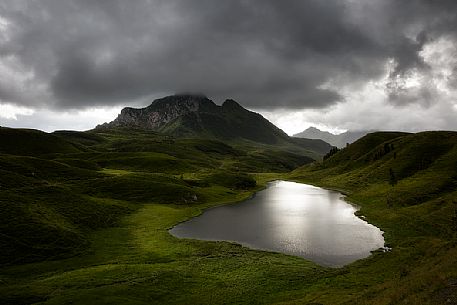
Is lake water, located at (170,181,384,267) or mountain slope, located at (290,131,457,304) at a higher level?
mountain slope, located at (290,131,457,304)

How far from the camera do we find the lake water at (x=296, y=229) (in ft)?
247

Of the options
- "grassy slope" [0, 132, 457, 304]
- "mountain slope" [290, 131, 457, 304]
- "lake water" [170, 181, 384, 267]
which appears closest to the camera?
"mountain slope" [290, 131, 457, 304]

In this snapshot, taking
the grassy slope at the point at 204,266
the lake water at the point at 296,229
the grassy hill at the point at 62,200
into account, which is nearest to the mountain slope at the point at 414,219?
the grassy slope at the point at 204,266

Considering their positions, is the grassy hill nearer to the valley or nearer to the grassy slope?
the valley

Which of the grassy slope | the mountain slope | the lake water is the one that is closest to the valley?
the grassy slope

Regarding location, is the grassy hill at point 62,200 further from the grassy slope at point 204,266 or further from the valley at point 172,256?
the grassy slope at point 204,266

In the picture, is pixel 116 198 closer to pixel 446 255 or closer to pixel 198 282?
pixel 198 282

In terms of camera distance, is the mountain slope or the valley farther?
the valley

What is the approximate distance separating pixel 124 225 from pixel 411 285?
82593mm

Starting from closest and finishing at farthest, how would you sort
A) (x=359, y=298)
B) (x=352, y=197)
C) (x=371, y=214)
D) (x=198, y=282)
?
(x=359, y=298) → (x=198, y=282) → (x=371, y=214) → (x=352, y=197)

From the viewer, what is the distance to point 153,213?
121 m

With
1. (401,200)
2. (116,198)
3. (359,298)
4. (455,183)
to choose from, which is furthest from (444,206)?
(116,198)

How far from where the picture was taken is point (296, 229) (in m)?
97.0

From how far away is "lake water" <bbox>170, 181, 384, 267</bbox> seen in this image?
247 feet
